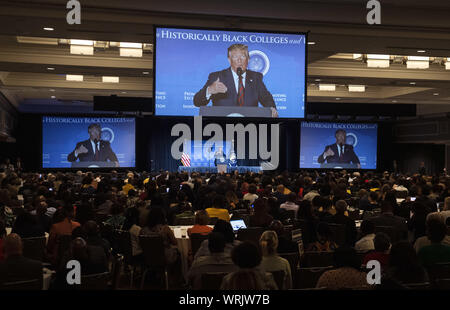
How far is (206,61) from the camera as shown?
8.81 meters

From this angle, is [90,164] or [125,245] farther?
[90,164]

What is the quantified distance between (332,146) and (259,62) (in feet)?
53.0

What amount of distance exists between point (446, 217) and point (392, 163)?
20.0 metres

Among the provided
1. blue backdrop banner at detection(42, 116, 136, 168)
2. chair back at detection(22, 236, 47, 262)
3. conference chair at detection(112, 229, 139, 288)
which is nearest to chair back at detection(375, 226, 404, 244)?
conference chair at detection(112, 229, 139, 288)

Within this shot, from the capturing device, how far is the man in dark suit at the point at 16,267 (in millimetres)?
4188

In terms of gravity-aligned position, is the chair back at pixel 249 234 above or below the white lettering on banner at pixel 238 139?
below

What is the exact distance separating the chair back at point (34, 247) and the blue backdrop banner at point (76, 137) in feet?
57.7

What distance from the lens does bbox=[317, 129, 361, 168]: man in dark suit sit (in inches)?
950

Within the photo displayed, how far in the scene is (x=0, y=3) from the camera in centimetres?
801

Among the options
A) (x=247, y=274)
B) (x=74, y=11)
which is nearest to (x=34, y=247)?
(x=247, y=274)

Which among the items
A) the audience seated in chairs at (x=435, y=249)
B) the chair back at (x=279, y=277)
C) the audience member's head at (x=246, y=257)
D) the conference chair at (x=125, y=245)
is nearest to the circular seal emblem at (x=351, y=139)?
the conference chair at (x=125, y=245)

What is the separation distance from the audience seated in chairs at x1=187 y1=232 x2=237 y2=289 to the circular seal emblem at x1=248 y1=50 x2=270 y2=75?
501cm

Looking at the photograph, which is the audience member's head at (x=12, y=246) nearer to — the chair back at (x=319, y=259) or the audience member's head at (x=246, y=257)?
the audience member's head at (x=246, y=257)

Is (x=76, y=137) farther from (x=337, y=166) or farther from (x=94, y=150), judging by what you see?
(x=337, y=166)
